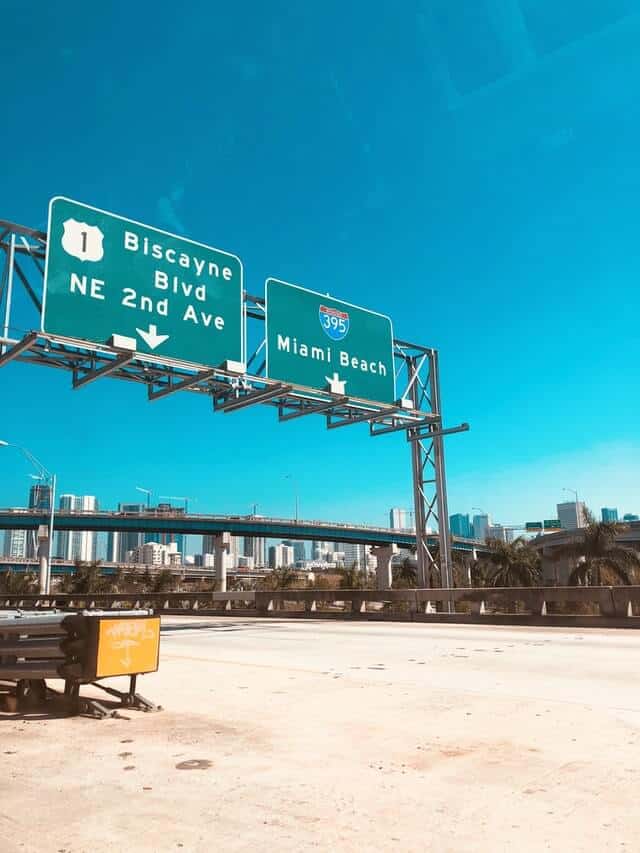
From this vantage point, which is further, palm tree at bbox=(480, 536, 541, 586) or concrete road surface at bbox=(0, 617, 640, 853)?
palm tree at bbox=(480, 536, 541, 586)

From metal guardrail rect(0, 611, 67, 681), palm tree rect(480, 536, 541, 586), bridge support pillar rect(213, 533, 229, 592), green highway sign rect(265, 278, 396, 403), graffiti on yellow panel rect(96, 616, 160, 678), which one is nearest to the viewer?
graffiti on yellow panel rect(96, 616, 160, 678)

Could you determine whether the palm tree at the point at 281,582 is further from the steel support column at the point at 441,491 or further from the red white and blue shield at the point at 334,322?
the red white and blue shield at the point at 334,322

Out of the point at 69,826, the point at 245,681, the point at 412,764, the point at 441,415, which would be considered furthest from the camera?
the point at 441,415

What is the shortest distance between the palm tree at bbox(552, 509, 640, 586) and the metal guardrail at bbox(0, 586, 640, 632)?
511 cm

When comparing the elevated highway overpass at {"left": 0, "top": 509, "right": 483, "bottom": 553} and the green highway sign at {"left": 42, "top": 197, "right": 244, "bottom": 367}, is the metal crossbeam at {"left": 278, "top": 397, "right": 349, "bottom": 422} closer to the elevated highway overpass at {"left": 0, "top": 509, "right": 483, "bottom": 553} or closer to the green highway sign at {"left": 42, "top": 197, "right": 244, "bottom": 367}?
the green highway sign at {"left": 42, "top": 197, "right": 244, "bottom": 367}

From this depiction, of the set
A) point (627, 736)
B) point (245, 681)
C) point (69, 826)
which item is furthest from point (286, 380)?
point (69, 826)

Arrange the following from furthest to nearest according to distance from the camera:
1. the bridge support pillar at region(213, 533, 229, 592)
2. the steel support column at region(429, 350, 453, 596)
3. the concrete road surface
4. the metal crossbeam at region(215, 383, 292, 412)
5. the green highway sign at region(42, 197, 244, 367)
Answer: the bridge support pillar at region(213, 533, 229, 592) < the steel support column at region(429, 350, 453, 596) < the metal crossbeam at region(215, 383, 292, 412) < the green highway sign at region(42, 197, 244, 367) < the concrete road surface

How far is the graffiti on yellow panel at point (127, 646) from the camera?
6.98 m

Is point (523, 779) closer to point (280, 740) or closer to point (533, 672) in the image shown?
point (280, 740)

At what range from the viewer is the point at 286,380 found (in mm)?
21797

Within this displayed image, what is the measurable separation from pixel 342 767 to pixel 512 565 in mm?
34754

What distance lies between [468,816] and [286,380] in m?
18.1

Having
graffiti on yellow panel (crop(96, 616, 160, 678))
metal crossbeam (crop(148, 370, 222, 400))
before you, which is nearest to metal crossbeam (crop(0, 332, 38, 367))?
metal crossbeam (crop(148, 370, 222, 400))

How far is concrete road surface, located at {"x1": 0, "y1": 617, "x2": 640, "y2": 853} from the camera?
12.8 feet
